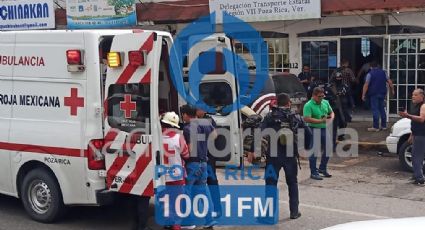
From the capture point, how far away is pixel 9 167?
7.03 m

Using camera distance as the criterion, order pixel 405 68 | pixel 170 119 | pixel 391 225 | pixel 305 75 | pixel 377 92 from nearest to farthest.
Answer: pixel 391 225 < pixel 170 119 < pixel 377 92 < pixel 405 68 < pixel 305 75

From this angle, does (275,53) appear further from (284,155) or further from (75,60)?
(75,60)

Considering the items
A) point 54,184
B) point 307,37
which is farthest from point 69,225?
point 307,37

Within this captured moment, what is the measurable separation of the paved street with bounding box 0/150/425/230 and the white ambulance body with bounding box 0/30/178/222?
0.49 metres

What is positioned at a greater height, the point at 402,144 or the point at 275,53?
the point at 275,53

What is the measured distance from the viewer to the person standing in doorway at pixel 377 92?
1359 centimetres

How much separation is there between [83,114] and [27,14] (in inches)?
615

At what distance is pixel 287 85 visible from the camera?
13.1m

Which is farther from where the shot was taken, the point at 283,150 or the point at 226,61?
the point at 226,61

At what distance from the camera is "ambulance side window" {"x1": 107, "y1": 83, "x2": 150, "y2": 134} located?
629 cm

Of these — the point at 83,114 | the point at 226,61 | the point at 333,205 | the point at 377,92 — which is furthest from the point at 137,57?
the point at 377,92

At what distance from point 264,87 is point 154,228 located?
6.18 metres
